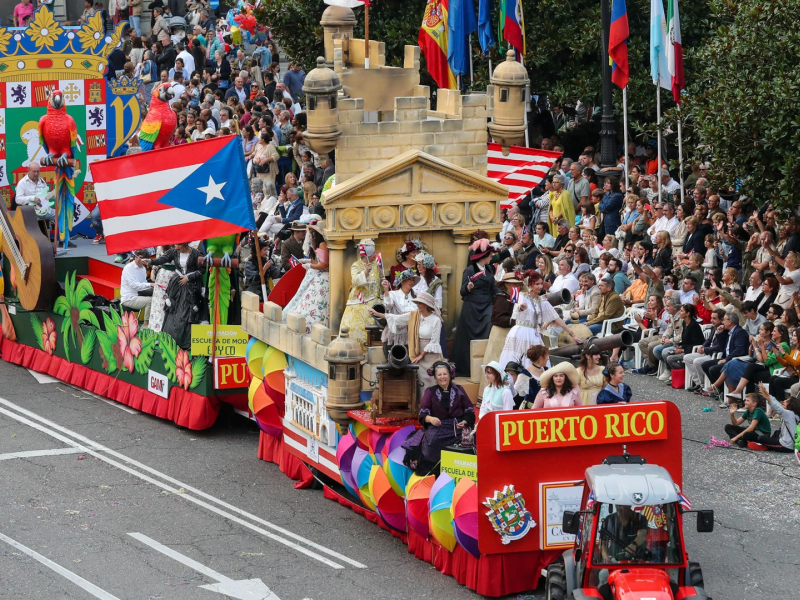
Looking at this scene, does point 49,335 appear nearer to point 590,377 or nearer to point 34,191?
point 34,191

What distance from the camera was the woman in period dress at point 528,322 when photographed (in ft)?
52.2

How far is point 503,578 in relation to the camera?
1398 cm

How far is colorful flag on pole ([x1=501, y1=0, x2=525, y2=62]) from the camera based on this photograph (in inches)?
1046

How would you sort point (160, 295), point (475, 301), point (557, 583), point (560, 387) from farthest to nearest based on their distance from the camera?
point (160, 295)
point (475, 301)
point (560, 387)
point (557, 583)

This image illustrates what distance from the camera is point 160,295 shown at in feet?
66.8

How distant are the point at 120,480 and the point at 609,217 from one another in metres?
10.5

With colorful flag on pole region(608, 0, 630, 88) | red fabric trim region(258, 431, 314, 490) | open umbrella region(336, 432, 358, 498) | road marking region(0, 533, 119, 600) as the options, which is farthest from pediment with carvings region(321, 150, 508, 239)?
colorful flag on pole region(608, 0, 630, 88)

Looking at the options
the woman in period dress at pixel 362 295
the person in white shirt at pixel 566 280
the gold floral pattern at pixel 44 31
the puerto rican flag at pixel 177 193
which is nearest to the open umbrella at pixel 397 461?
Answer: the woman in period dress at pixel 362 295

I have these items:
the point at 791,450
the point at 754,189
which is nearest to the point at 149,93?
the point at 754,189

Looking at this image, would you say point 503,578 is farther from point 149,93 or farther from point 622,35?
point 149,93

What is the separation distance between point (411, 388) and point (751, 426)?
4479 millimetres

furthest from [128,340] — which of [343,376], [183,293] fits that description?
[343,376]

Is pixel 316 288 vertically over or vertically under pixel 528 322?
over

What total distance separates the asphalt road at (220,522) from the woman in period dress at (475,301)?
6.89ft
